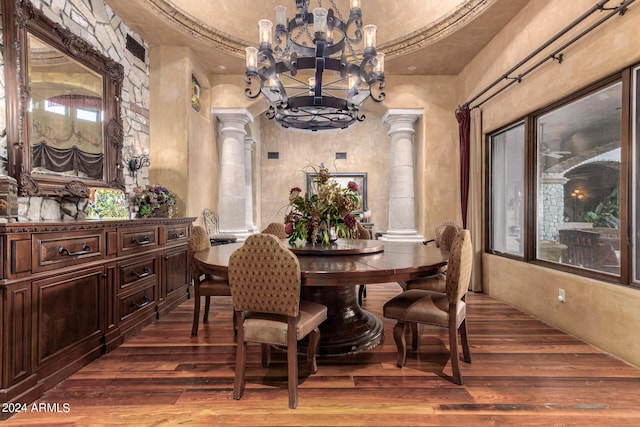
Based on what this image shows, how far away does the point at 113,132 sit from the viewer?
11.3 feet

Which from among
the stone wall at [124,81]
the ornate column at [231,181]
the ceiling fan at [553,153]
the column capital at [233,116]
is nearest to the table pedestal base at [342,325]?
the stone wall at [124,81]

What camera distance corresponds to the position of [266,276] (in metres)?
1.82

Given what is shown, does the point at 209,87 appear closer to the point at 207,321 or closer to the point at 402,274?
the point at 207,321

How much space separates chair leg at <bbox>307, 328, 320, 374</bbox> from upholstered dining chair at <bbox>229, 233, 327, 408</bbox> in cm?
28

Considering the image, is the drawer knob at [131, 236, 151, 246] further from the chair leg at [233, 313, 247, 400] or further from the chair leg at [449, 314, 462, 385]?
the chair leg at [449, 314, 462, 385]

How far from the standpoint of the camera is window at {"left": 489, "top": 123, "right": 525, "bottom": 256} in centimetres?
394

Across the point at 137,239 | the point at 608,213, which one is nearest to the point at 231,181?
the point at 137,239

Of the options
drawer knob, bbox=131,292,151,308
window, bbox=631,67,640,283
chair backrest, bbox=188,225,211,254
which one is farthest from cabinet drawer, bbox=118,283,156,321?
window, bbox=631,67,640,283

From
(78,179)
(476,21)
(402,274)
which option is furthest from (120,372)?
(476,21)

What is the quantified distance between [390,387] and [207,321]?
2.03m

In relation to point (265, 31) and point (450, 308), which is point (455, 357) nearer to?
point (450, 308)

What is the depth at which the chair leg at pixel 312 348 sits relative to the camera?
2.16m

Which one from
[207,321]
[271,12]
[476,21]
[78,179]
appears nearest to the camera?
[78,179]

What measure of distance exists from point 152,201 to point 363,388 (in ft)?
9.68
